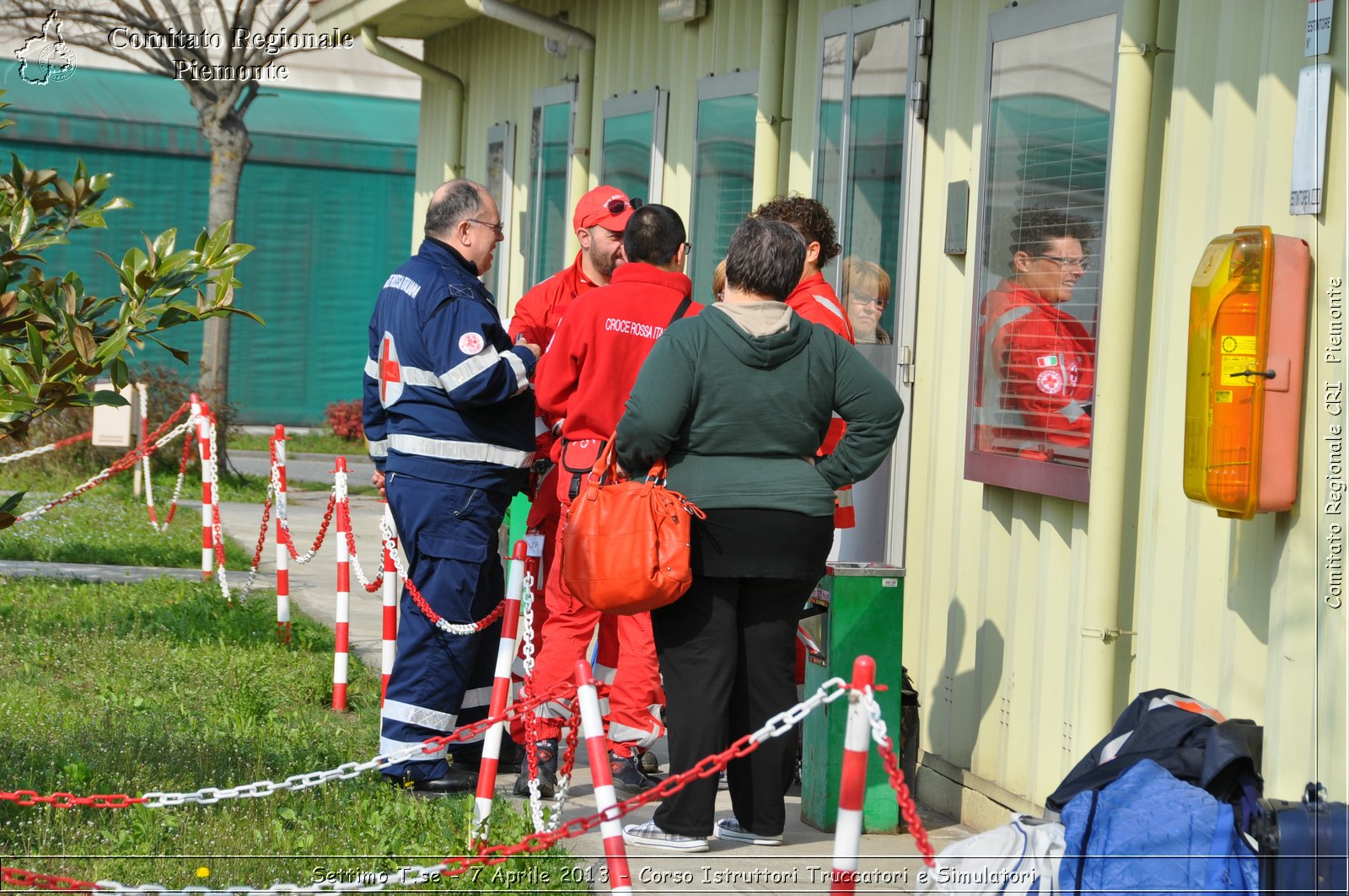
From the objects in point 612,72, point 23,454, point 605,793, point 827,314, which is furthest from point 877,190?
point 612,72

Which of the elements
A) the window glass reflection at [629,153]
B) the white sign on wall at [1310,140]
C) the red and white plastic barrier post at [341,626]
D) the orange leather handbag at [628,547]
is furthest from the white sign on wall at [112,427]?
the white sign on wall at [1310,140]

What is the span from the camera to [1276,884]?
362cm

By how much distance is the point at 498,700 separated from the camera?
4.94 metres

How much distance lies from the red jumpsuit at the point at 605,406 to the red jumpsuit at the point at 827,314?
1.25 ft

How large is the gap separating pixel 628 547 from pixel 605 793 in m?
1.07

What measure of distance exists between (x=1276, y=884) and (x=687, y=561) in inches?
73.7

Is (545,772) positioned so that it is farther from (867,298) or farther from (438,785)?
(867,298)

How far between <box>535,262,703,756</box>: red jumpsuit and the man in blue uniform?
6.9 inches

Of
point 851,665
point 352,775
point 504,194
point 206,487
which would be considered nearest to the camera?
point 352,775

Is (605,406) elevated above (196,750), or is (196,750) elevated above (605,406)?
(605,406)

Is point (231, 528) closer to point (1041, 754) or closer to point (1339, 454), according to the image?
point (1041, 754)

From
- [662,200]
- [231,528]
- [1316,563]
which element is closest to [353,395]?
[231,528]

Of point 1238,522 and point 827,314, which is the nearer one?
point 1238,522

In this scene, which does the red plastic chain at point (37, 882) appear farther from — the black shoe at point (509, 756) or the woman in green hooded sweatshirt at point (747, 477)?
the black shoe at point (509, 756)
